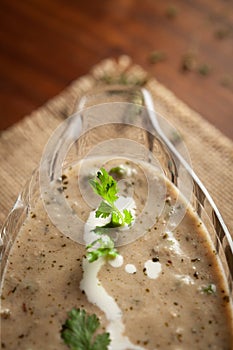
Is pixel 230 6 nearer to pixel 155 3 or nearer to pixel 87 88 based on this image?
pixel 155 3

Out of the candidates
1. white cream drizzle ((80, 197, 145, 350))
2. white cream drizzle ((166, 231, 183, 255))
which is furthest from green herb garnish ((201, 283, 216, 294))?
white cream drizzle ((80, 197, 145, 350))

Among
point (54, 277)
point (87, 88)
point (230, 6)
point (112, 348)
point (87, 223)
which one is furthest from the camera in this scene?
point (230, 6)

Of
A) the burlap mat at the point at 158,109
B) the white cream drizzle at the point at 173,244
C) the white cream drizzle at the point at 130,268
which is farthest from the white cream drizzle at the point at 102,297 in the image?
the burlap mat at the point at 158,109

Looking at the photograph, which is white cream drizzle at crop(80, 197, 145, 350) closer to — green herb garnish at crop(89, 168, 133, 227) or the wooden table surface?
green herb garnish at crop(89, 168, 133, 227)

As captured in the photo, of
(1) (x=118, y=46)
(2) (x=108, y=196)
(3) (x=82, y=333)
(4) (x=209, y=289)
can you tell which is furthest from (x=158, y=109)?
(3) (x=82, y=333)

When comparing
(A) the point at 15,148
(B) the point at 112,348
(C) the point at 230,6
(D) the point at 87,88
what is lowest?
(B) the point at 112,348

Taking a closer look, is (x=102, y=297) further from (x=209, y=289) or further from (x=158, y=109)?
(x=158, y=109)

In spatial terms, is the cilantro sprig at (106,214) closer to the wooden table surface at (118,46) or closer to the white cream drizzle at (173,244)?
the white cream drizzle at (173,244)

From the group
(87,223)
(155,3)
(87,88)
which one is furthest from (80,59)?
(87,223)
